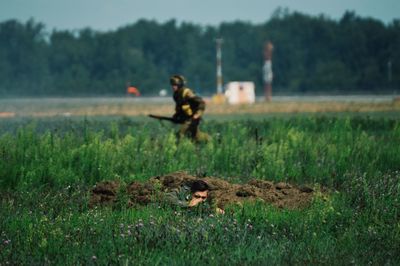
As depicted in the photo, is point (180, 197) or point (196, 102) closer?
point (180, 197)

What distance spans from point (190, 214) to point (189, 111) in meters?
9.35

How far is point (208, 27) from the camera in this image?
112 m

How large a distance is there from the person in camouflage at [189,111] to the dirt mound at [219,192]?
24.7 feet

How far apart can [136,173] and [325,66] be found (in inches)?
2995

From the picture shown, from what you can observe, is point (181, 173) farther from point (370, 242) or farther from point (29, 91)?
point (29, 91)

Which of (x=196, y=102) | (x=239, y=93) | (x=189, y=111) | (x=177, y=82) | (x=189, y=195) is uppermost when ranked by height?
(x=177, y=82)

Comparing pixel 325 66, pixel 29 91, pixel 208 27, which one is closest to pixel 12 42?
pixel 29 91

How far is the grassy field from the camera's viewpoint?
337 inches

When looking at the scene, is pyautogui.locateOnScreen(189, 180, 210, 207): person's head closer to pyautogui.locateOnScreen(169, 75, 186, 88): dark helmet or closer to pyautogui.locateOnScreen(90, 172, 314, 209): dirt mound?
pyautogui.locateOnScreen(90, 172, 314, 209): dirt mound

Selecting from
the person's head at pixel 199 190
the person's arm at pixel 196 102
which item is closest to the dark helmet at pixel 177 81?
the person's arm at pixel 196 102

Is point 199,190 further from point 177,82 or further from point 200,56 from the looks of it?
point 200,56

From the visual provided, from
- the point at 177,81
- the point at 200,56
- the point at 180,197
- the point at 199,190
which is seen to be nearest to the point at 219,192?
the point at 199,190

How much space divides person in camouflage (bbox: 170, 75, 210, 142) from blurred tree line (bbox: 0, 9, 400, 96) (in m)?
61.5

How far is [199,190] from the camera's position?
1179cm
